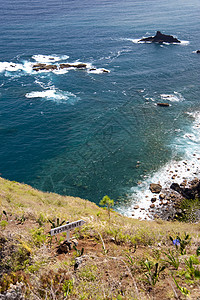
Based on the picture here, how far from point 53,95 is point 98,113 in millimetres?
13949

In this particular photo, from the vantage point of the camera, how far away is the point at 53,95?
57031 millimetres

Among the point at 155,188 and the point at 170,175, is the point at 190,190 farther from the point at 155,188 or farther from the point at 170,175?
the point at 155,188

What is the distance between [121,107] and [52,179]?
84.4 ft

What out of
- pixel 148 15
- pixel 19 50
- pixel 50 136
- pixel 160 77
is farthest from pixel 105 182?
pixel 148 15

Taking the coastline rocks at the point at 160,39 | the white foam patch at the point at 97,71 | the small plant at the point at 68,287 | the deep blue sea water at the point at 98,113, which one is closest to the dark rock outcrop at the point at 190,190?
the deep blue sea water at the point at 98,113

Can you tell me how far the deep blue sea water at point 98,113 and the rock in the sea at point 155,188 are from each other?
3.90ft

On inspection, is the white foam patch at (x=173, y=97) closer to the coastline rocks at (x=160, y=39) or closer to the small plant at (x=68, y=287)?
the coastline rocks at (x=160, y=39)

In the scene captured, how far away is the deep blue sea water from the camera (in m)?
36.5

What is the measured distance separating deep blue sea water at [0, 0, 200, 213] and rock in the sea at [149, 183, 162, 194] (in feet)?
3.90

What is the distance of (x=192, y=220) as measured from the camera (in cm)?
2905

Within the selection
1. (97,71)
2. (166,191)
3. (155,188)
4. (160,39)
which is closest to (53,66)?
(97,71)

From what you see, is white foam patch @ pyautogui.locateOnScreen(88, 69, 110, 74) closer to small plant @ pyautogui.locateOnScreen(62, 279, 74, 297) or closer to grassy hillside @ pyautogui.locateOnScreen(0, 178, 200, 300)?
grassy hillside @ pyautogui.locateOnScreen(0, 178, 200, 300)

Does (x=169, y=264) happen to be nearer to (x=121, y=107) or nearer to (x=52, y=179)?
(x=52, y=179)

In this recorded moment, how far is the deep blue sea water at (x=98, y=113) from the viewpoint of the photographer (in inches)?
1438
